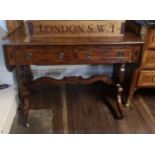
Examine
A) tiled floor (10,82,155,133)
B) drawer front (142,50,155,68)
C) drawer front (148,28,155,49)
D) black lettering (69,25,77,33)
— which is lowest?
tiled floor (10,82,155,133)

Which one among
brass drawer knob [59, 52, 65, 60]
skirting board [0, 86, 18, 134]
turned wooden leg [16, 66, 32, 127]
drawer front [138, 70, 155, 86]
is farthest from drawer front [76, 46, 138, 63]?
skirting board [0, 86, 18, 134]

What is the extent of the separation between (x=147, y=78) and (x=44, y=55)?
93 centimetres

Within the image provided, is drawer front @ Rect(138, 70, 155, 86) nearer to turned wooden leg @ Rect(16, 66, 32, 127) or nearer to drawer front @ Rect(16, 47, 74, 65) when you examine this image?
Result: drawer front @ Rect(16, 47, 74, 65)

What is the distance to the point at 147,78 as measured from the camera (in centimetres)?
171

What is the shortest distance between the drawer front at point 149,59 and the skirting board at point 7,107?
3.86 feet

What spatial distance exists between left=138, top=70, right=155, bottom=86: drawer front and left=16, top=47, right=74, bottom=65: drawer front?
681mm

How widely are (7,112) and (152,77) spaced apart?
1.27 metres

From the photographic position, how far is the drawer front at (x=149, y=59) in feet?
5.13

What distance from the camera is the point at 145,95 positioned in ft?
6.82

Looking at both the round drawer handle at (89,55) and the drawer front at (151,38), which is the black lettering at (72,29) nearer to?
the round drawer handle at (89,55)

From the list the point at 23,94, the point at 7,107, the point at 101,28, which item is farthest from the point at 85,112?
the point at 101,28

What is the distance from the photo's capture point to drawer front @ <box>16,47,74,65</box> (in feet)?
4.49
